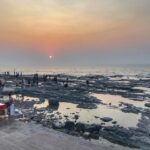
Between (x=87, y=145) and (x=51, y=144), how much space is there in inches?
47.3

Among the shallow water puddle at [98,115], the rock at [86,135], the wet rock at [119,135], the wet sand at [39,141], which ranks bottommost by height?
the shallow water puddle at [98,115]

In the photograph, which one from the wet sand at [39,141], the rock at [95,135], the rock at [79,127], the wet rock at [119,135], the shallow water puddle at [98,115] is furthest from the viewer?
the shallow water puddle at [98,115]

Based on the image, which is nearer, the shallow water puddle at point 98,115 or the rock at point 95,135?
the rock at point 95,135

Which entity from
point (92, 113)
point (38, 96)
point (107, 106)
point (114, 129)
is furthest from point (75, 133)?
point (38, 96)

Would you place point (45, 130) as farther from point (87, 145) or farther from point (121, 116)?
point (121, 116)

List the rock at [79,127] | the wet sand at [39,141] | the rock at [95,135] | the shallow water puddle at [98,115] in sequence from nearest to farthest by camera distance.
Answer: the wet sand at [39,141], the rock at [95,135], the rock at [79,127], the shallow water puddle at [98,115]

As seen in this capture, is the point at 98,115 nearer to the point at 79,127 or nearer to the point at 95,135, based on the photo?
the point at 79,127

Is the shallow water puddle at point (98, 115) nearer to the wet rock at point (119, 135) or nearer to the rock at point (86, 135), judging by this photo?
the wet rock at point (119, 135)

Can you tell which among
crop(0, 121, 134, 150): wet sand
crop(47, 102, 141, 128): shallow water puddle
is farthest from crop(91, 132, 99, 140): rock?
crop(0, 121, 134, 150): wet sand

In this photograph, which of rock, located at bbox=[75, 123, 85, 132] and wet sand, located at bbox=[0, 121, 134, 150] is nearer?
wet sand, located at bbox=[0, 121, 134, 150]

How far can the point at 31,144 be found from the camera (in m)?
8.61

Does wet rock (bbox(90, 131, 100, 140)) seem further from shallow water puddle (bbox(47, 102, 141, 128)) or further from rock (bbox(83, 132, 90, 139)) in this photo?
shallow water puddle (bbox(47, 102, 141, 128))

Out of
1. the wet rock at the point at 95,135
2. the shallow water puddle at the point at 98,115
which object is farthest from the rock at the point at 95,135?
the shallow water puddle at the point at 98,115

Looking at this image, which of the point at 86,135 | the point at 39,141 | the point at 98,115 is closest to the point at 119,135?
the point at 86,135
